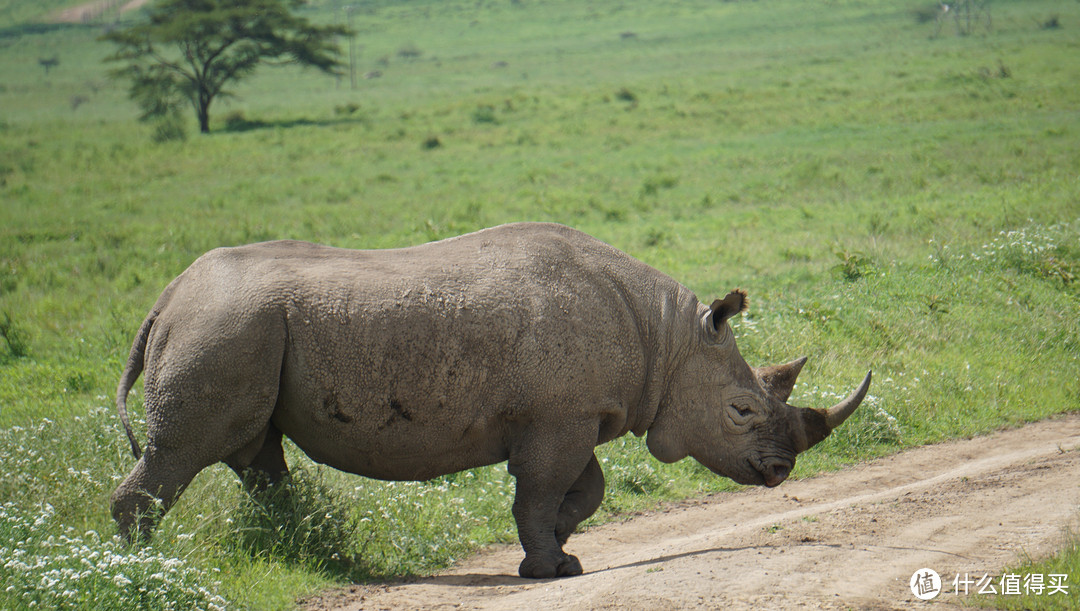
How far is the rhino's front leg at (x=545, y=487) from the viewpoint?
5.74 metres

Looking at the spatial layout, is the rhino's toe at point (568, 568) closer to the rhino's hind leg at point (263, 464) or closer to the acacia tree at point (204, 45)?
the rhino's hind leg at point (263, 464)

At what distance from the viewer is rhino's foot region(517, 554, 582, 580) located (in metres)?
5.79

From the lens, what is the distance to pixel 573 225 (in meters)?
17.5

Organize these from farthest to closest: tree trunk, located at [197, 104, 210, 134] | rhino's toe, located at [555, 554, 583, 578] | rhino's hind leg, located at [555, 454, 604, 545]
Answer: tree trunk, located at [197, 104, 210, 134], rhino's hind leg, located at [555, 454, 604, 545], rhino's toe, located at [555, 554, 583, 578]

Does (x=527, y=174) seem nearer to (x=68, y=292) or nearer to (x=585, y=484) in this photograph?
(x=68, y=292)

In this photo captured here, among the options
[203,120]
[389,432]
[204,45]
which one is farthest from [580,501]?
[204,45]

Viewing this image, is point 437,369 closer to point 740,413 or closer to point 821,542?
point 740,413

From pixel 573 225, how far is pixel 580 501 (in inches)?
459

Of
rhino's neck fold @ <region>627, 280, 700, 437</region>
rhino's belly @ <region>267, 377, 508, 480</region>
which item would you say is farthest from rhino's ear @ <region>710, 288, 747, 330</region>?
rhino's belly @ <region>267, 377, 508, 480</region>

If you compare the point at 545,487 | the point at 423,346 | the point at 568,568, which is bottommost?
the point at 568,568

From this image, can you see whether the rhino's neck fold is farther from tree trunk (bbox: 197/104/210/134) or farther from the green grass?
tree trunk (bbox: 197/104/210/134)

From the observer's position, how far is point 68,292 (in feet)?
45.4

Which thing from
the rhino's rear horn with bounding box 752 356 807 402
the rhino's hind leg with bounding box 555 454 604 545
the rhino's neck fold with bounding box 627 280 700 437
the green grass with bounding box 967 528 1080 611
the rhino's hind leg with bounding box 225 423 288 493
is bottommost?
the rhino's hind leg with bounding box 555 454 604 545

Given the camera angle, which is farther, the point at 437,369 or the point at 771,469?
the point at 771,469
